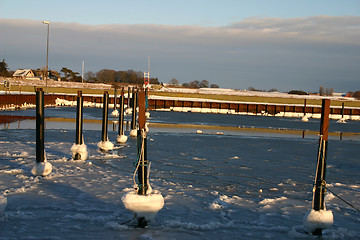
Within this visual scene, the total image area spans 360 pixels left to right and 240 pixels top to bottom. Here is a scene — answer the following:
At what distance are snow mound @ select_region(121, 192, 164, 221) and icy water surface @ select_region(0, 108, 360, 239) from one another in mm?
275

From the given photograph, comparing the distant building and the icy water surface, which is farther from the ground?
the distant building

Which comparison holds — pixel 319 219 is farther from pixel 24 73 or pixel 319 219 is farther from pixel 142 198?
pixel 24 73

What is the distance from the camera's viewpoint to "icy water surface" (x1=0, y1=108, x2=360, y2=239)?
6602mm

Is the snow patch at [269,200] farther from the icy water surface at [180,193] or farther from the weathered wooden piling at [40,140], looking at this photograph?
the weathered wooden piling at [40,140]

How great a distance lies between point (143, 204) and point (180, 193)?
2.75m

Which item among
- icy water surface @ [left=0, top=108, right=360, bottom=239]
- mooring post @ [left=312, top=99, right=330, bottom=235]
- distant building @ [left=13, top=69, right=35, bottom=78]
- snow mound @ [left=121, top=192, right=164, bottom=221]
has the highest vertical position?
distant building @ [left=13, top=69, right=35, bottom=78]

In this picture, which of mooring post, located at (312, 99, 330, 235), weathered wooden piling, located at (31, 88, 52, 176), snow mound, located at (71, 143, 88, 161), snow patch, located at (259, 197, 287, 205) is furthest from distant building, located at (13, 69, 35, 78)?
mooring post, located at (312, 99, 330, 235)

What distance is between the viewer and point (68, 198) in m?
8.12

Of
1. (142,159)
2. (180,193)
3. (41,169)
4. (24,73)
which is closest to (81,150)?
(41,169)

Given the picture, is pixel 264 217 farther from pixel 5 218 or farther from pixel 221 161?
pixel 221 161

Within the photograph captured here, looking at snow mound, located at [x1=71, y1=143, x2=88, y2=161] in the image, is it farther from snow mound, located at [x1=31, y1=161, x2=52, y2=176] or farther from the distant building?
the distant building

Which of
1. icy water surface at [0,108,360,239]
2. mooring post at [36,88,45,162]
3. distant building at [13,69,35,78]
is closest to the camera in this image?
icy water surface at [0,108,360,239]

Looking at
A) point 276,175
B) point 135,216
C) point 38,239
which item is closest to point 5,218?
point 38,239

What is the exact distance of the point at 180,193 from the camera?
29.4 feet
